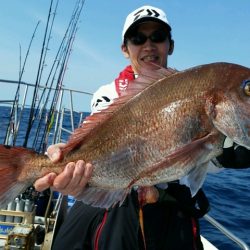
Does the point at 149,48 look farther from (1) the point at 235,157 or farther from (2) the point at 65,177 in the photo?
(2) the point at 65,177

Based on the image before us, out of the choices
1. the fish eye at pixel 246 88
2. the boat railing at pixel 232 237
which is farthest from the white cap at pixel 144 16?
the boat railing at pixel 232 237

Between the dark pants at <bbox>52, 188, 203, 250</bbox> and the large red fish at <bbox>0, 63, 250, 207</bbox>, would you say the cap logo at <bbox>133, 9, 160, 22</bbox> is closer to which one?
the large red fish at <bbox>0, 63, 250, 207</bbox>

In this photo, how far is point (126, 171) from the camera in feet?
7.29

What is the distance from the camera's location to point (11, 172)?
2.26 m

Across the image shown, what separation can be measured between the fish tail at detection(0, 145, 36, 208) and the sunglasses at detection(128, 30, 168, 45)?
1.44 meters

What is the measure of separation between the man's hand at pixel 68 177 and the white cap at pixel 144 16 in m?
1.34

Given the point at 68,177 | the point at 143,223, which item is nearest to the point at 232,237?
the point at 143,223

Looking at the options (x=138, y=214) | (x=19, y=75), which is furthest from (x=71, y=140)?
(x=19, y=75)

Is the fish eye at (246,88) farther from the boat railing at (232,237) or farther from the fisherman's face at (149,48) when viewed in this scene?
the boat railing at (232,237)

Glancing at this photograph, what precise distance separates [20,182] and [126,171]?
0.64m

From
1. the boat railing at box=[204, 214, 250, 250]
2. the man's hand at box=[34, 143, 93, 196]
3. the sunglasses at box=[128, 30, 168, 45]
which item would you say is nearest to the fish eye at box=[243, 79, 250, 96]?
the man's hand at box=[34, 143, 93, 196]

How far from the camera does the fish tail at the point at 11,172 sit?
2239 mm

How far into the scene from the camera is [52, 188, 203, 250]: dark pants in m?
2.68

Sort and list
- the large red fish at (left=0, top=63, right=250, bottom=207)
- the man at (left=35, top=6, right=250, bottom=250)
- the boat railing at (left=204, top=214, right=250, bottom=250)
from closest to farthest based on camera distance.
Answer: the large red fish at (left=0, top=63, right=250, bottom=207) < the man at (left=35, top=6, right=250, bottom=250) < the boat railing at (left=204, top=214, right=250, bottom=250)
